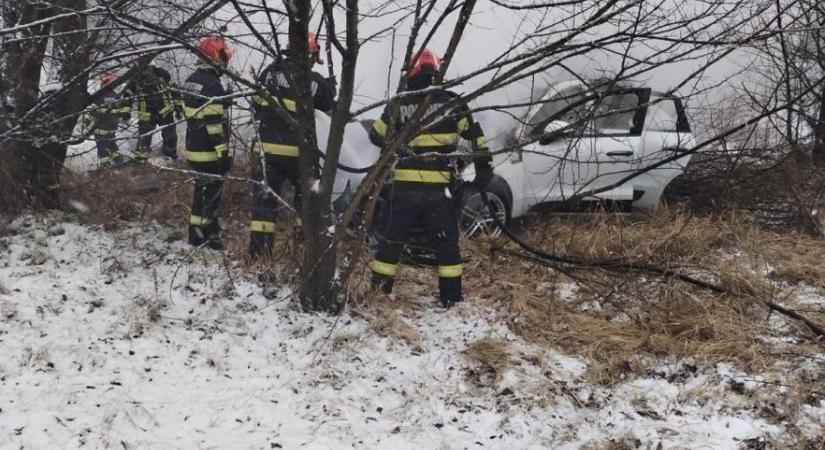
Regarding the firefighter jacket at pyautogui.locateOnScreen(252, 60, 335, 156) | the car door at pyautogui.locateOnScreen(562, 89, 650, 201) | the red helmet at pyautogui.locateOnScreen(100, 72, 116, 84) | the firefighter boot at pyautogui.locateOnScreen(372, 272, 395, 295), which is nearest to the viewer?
the firefighter boot at pyautogui.locateOnScreen(372, 272, 395, 295)

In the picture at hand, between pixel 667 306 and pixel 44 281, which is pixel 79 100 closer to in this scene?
pixel 44 281

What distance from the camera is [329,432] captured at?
3.08m

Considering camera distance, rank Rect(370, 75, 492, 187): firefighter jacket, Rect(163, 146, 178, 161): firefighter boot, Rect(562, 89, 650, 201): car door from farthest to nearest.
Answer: Rect(163, 146, 178, 161): firefighter boot, Rect(562, 89, 650, 201): car door, Rect(370, 75, 492, 187): firefighter jacket

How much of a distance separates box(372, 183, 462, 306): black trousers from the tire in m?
1.17

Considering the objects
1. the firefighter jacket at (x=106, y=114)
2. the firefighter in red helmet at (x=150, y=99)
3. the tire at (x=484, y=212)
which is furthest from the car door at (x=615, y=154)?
the firefighter jacket at (x=106, y=114)

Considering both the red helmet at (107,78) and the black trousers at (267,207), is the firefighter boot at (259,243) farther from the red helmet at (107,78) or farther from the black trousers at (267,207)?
the red helmet at (107,78)

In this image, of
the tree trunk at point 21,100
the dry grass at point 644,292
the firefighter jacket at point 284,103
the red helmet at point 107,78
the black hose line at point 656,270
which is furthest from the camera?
the red helmet at point 107,78

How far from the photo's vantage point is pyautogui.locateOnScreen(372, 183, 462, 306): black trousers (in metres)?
4.59

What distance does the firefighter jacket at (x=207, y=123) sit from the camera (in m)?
5.20

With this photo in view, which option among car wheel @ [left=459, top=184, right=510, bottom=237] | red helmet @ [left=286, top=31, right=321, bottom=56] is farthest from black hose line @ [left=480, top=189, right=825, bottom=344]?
red helmet @ [left=286, top=31, right=321, bottom=56]

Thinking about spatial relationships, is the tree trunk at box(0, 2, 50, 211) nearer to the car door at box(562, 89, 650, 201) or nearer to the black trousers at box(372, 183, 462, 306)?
the black trousers at box(372, 183, 462, 306)

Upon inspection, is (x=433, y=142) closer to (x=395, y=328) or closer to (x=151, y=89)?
(x=395, y=328)

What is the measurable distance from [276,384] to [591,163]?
330 cm

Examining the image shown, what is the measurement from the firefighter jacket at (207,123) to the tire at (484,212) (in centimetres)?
204
